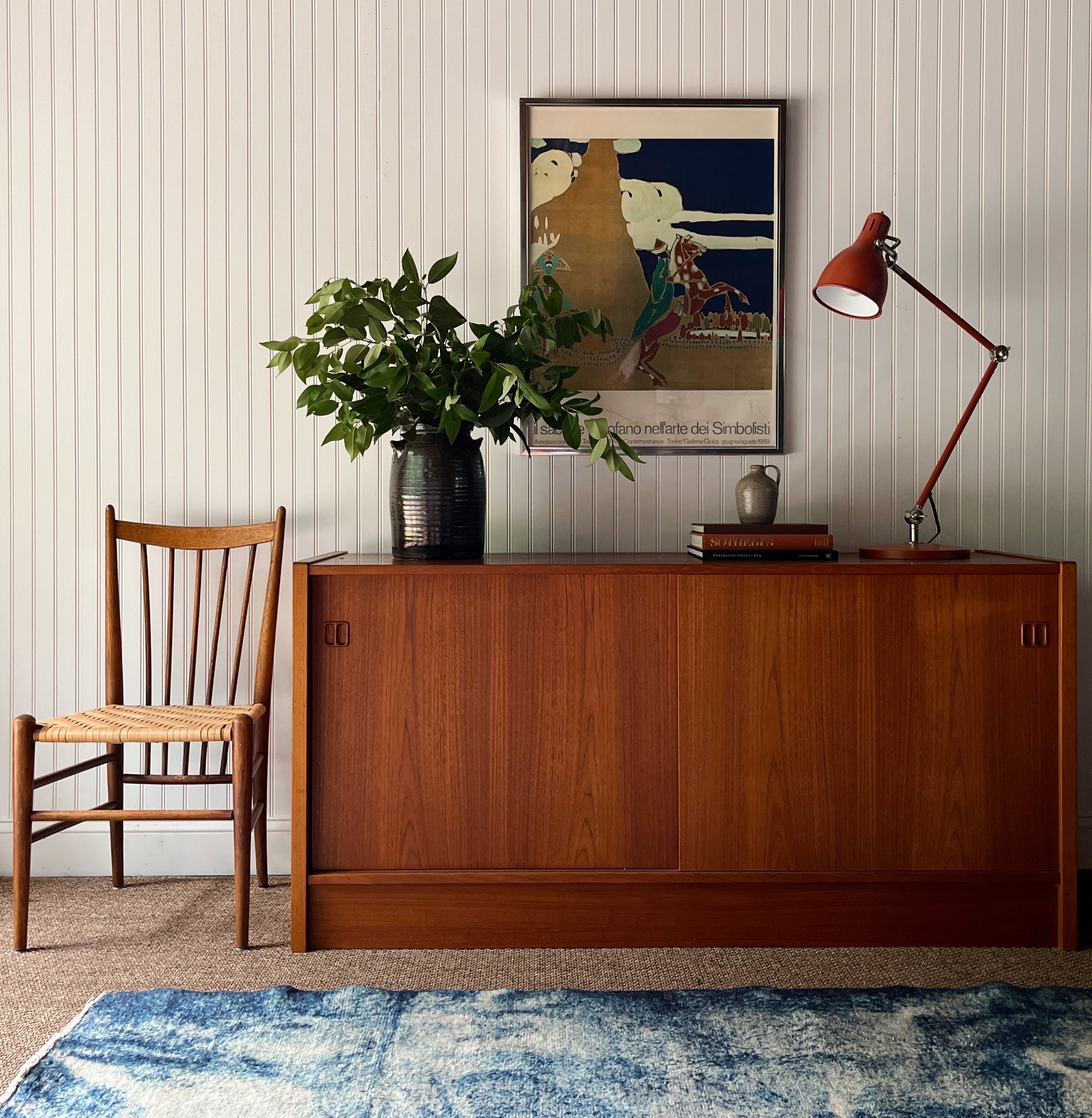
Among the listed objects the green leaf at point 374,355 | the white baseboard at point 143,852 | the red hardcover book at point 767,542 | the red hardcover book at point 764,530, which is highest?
the green leaf at point 374,355

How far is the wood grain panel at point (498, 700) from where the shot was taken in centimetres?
184

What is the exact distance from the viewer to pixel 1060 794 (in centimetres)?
183

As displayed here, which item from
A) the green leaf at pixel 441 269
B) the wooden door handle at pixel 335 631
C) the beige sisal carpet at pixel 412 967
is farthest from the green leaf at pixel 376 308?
the beige sisal carpet at pixel 412 967

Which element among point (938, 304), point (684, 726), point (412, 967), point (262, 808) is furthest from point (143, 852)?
point (938, 304)

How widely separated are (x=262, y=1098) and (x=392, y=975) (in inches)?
16.7

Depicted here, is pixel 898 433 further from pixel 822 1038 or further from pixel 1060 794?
pixel 822 1038

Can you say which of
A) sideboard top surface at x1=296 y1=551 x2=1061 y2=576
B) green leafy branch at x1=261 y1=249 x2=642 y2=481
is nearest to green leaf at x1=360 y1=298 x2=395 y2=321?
green leafy branch at x1=261 y1=249 x2=642 y2=481

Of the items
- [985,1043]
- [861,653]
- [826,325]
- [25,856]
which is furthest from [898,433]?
[25,856]

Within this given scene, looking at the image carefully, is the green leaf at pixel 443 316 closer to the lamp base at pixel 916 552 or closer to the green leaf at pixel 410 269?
the green leaf at pixel 410 269

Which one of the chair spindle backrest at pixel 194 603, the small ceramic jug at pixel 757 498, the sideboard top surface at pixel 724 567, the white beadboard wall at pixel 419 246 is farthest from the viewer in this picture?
the white beadboard wall at pixel 419 246

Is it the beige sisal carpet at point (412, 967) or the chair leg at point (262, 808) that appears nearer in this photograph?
the beige sisal carpet at point (412, 967)

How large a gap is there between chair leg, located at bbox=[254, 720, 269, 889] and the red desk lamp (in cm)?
140

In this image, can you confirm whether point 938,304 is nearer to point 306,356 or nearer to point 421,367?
point 421,367

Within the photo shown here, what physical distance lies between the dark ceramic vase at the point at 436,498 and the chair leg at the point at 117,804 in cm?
86
